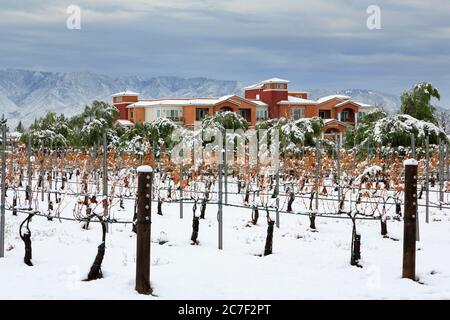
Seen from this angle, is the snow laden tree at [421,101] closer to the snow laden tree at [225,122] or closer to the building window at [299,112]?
the snow laden tree at [225,122]

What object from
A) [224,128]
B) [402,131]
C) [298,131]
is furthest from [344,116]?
[402,131]

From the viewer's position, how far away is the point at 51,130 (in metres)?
Result: 32.1

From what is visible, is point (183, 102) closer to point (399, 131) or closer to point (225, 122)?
point (225, 122)

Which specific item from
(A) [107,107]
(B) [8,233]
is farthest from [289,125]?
(B) [8,233]

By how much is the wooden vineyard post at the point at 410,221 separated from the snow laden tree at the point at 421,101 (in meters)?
18.2

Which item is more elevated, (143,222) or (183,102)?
(183,102)

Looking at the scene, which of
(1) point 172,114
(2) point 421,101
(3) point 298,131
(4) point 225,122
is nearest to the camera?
(2) point 421,101

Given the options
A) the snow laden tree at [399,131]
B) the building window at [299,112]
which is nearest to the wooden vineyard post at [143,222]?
the snow laden tree at [399,131]

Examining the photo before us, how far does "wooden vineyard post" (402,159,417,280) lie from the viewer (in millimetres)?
6613

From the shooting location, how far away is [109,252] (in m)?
8.42

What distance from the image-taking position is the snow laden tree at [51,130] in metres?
30.0

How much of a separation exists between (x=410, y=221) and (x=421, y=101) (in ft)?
60.8
